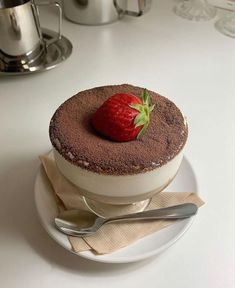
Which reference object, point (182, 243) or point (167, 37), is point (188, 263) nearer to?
point (182, 243)

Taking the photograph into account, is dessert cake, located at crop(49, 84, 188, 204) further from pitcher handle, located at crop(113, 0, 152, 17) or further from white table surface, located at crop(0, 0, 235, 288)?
pitcher handle, located at crop(113, 0, 152, 17)

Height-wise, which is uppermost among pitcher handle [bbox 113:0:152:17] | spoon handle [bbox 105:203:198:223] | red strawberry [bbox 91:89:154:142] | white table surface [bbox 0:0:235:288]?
red strawberry [bbox 91:89:154:142]

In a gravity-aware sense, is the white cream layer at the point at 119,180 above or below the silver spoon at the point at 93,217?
above

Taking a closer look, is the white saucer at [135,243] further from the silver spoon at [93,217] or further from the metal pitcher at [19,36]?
the metal pitcher at [19,36]

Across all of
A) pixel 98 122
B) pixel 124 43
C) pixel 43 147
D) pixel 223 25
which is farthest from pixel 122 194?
pixel 223 25

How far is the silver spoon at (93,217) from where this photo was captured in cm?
54

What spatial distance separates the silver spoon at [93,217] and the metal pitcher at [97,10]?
65cm

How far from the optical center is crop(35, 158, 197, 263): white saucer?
1.69 feet

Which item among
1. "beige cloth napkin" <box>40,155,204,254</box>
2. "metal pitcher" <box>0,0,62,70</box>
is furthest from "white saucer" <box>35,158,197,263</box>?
"metal pitcher" <box>0,0,62,70</box>

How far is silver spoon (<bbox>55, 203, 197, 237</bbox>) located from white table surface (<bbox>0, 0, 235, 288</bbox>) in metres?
0.03

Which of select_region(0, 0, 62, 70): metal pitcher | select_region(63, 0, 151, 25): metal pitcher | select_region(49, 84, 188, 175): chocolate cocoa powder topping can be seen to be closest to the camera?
select_region(49, 84, 188, 175): chocolate cocoa powder topping

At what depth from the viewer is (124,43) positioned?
1019 millimetres

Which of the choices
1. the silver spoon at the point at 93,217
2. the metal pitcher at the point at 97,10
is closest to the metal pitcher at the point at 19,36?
the metal pitcher at the point at 97,10

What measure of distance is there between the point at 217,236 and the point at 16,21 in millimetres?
579
